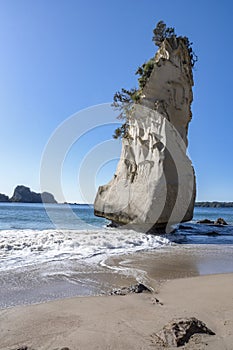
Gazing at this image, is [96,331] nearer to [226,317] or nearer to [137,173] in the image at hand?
[226,317]

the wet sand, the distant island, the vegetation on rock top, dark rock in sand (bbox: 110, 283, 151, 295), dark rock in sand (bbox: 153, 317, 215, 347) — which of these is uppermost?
the vegetation on rock top

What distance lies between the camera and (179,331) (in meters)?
2.45

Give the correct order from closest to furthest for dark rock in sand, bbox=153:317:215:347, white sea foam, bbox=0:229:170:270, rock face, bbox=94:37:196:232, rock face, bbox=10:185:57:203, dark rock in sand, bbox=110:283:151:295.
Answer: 1. dark rock in sand, bbox=153:317:215:347
2. dark rock in sand, bbox=110:283:151:295
3. white sea foam, bbox=0:229:170:270
4. rock face, bbox=94:37:196:232
5. rock face, bbox=10:185:57:203

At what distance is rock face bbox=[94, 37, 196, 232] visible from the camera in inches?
502

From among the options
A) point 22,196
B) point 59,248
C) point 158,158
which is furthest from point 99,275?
point 22,196

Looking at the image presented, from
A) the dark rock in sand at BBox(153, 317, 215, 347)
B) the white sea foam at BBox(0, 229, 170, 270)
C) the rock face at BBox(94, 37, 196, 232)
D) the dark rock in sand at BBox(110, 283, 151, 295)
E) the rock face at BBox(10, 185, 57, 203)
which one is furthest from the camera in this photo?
the rock face at BBox(10, 185, 57, 203)

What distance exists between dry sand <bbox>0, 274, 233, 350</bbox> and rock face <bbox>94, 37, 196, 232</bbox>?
8.80 metres

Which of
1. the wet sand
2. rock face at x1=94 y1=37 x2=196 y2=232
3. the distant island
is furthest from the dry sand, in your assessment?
the distant island

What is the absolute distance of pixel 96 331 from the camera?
101 inches

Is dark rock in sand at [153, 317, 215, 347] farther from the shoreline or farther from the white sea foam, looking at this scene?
the white sea foam

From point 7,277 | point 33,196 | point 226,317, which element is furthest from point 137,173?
point 33,196

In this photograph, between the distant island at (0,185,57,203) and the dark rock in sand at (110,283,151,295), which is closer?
the dark rock in sand at (110,283,151,295)

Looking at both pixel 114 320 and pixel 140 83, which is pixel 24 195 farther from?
pixel 114 320

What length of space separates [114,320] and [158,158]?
10.9 meters
